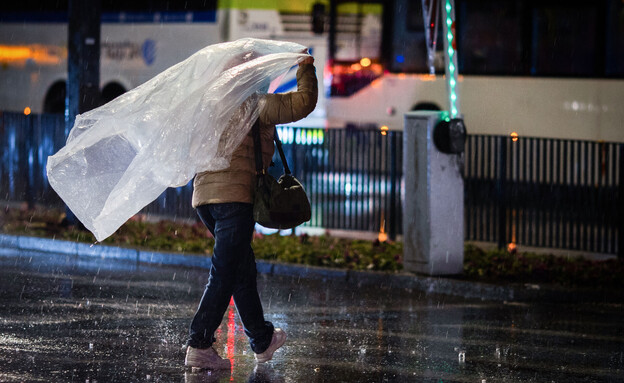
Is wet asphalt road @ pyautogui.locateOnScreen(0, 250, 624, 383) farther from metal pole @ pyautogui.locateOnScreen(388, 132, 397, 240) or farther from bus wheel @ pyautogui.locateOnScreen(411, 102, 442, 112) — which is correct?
bus wheel @ pyautogui.locateOnScreen(411, 102, 442, 112)

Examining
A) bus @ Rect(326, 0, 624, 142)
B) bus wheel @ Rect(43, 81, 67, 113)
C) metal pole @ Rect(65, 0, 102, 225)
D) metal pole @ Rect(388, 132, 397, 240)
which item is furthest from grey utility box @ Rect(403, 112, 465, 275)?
bus wheel @ Rect(43, 81, 67, 113)

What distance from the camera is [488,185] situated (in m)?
12.7

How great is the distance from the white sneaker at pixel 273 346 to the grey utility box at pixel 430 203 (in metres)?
3.74

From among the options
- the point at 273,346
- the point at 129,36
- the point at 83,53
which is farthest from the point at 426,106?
the point at 273,346

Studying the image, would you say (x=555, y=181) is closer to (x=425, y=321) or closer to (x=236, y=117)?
(x=425, y=321)

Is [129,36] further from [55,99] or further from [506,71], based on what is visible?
[506,71]

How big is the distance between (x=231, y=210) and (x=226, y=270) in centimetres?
35

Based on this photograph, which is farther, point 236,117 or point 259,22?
point 259,22

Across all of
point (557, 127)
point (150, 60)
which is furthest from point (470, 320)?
point (150, 60)

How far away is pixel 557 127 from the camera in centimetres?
1970

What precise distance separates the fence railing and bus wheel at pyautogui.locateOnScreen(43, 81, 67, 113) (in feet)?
35.3

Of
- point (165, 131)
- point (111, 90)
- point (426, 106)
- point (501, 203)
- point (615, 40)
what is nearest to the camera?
point (165, 131)

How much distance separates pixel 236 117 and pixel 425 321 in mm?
2810

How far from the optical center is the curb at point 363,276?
9.48m
